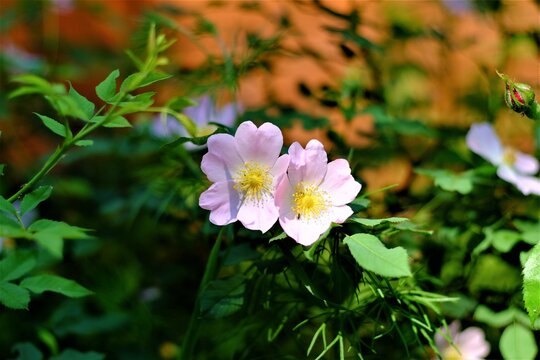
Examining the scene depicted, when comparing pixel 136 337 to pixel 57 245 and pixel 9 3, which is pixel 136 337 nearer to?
pixel 57 245

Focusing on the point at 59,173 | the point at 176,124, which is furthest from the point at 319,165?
the point at 59,173

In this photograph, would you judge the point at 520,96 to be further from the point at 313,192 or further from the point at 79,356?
the point at 79,356

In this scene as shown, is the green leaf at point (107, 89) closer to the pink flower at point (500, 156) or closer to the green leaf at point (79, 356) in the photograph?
the green leaf at point (79, 356)

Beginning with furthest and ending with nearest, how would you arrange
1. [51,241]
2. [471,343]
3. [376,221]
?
[471,343] → [376,221] → [51,241]

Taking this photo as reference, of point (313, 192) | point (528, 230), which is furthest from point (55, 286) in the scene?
point (528, 230)

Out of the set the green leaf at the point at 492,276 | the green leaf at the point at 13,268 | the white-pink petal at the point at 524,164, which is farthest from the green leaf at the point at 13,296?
the white-pink petal at the point at 524,164

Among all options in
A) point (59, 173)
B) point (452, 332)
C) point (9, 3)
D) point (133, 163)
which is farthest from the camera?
point (9, 3)
